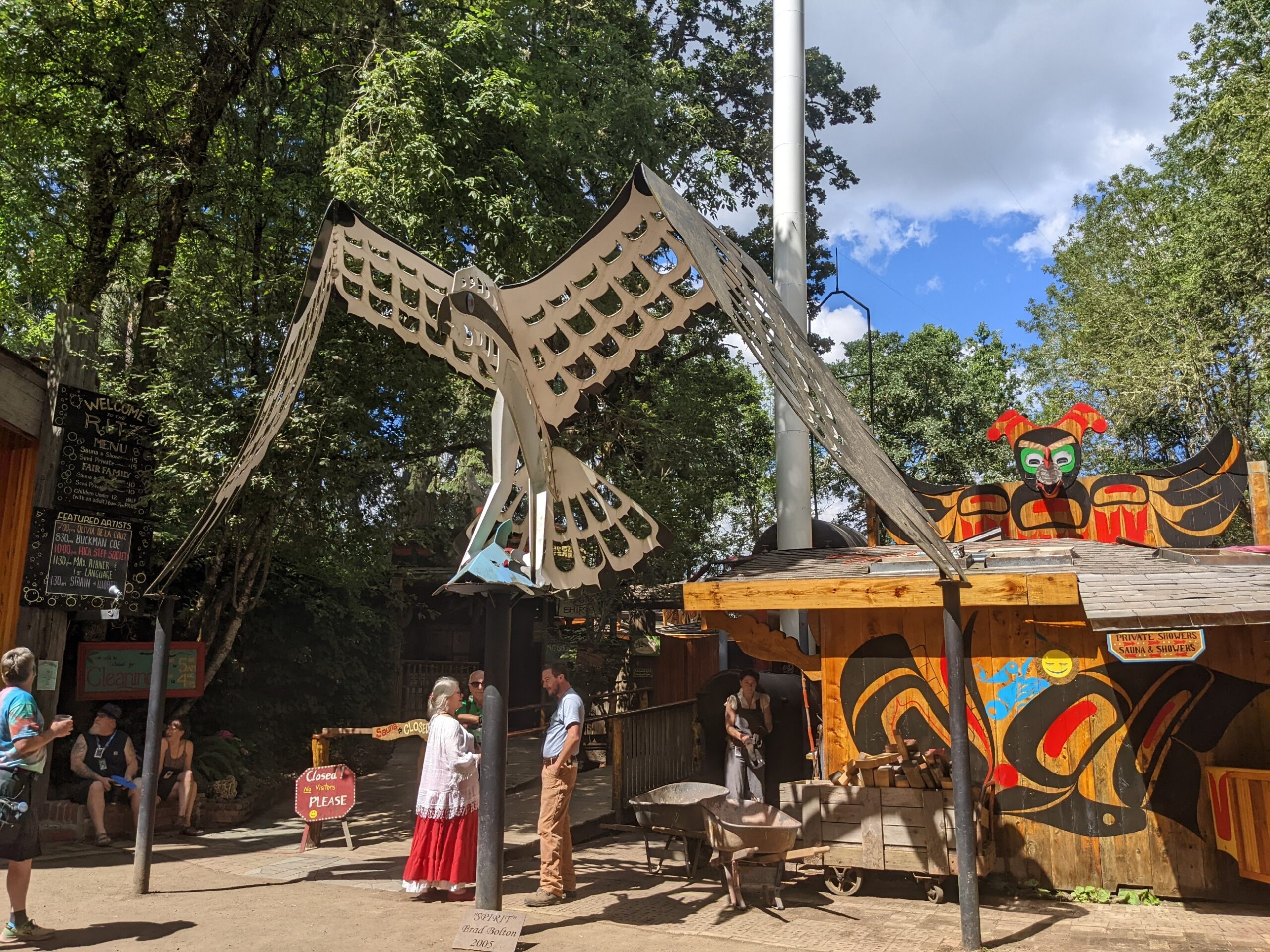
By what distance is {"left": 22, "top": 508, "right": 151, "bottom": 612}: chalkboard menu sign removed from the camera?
866 centimetres

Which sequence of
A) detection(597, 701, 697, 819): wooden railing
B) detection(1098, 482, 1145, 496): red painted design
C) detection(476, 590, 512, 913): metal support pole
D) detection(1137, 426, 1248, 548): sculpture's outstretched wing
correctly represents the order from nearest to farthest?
detection(476, 590, 512, 913): metal support pole < detection(597, 701, 697, 819): wooden railing < detection(1137, 426, 1248, 548): sculpture's outstretched wing < detection(1098, 482, 1145, 496): red painted design

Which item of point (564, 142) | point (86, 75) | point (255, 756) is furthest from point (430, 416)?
point (86, 75)

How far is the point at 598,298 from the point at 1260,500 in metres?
9.21

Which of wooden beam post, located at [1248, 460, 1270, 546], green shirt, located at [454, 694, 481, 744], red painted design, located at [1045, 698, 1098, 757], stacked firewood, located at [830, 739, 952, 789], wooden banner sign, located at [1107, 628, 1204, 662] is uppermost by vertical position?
wooden beam post, located at [1248, 460, 1270, 546]

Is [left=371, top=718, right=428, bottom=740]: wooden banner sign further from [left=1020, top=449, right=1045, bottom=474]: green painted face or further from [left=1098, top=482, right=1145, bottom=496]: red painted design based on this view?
[left=1098, top=482, right=1145, bottom=496]: red painted design

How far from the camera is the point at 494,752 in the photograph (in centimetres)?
582

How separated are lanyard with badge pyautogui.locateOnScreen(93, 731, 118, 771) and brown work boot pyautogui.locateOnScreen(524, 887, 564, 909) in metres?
5.02

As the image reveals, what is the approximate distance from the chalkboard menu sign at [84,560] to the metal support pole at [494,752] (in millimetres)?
5323

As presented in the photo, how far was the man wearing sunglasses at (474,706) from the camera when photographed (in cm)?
740

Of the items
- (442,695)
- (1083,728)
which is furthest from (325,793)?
(1083,728)

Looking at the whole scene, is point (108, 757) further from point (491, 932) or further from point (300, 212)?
point (300, 212)

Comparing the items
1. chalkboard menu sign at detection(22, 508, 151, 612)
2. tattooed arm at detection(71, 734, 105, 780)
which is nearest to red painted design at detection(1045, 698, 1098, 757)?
tattooed arm at detection(71, 734, 105, 780)

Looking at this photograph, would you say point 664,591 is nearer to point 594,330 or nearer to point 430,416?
point 430,416

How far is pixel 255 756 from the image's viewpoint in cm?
1178
